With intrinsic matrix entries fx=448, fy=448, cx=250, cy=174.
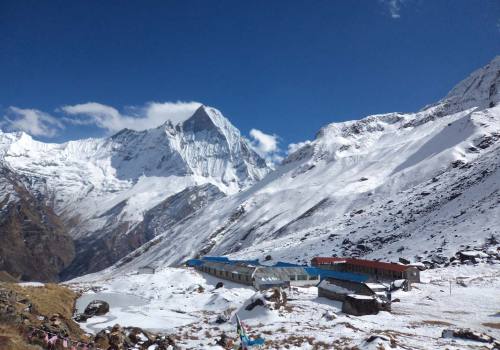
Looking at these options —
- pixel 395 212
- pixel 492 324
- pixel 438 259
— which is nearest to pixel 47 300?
pixel 492 324

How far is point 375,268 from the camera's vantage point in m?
62.1

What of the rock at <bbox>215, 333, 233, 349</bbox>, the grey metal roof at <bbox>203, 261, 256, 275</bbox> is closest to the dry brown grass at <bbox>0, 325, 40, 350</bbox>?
the rock at <bbox>215, 333, 233, 349</bbox>

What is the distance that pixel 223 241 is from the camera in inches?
6959

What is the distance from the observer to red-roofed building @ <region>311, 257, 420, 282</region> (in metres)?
51.0

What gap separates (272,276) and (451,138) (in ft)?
467

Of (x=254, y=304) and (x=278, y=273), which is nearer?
(x=254, y=304)

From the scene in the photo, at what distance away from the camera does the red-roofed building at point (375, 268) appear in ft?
Result: 167

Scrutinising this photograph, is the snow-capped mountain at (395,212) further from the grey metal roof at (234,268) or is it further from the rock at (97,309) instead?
the rock at (97,309)

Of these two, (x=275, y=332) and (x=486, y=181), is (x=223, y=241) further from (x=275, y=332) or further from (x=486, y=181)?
(x=275, y=332)

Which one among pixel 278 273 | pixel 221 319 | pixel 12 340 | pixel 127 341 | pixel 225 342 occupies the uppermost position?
pixel 12 340

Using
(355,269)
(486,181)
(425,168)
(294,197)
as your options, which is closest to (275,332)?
(355,269)

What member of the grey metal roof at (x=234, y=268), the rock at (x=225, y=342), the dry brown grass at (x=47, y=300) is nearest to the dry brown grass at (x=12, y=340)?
the rock at (x=225, y=342)

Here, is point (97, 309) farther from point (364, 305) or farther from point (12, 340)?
point (12, 340)

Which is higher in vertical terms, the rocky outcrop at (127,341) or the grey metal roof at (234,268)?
the grey metal roof at (234,268)
